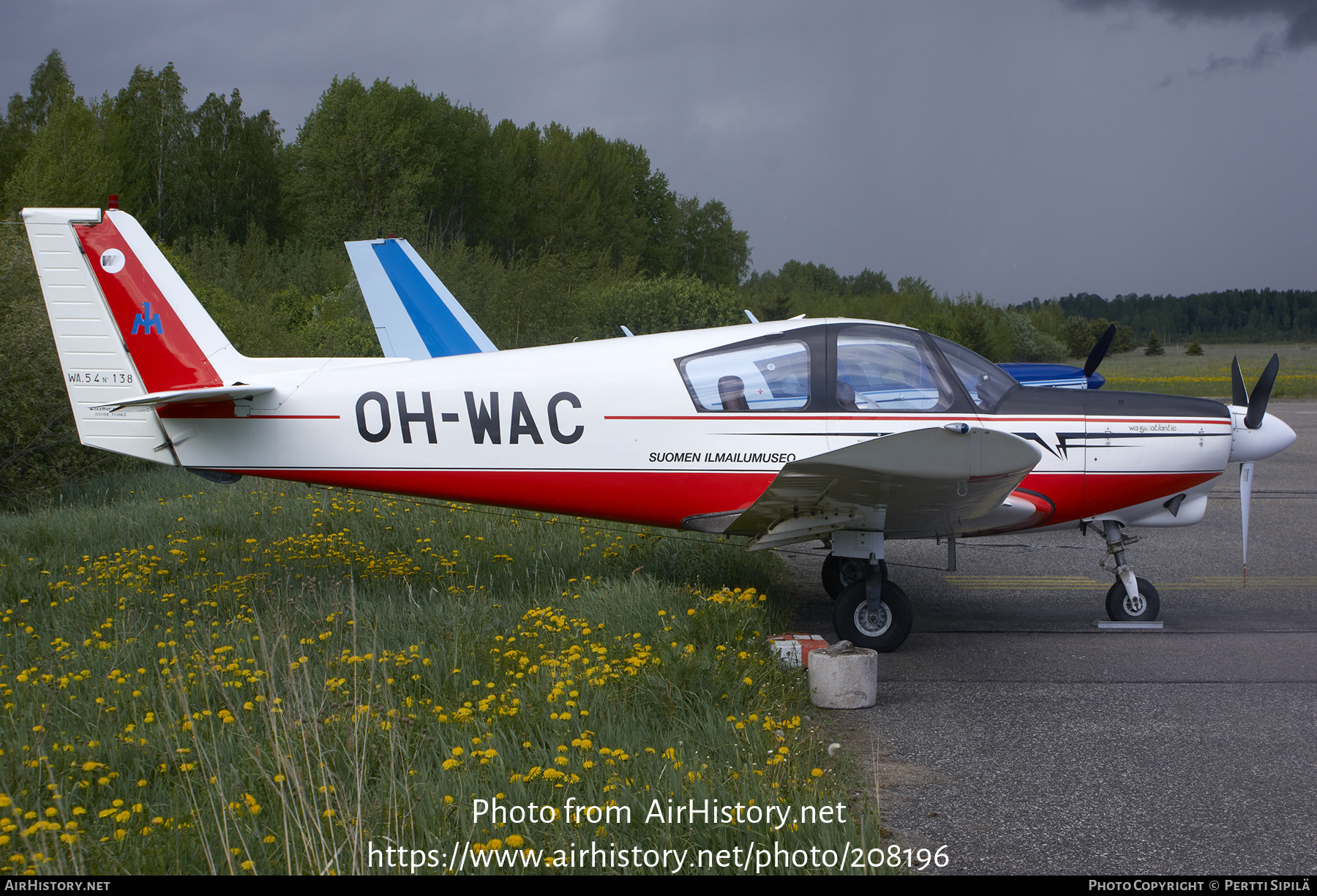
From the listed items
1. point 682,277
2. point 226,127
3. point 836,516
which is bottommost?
point 836,516

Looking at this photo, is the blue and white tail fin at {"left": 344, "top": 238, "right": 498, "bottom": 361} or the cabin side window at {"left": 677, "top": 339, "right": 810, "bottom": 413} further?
the blue and white tail fin at {"left": 344, "top": 238, "right": 498, "bottom": 361}

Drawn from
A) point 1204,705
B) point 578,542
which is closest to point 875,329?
point 1204,705

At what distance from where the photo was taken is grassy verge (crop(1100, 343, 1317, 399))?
32.8m

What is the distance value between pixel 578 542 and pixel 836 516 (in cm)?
281

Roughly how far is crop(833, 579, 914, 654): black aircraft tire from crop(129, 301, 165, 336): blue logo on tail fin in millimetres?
4753

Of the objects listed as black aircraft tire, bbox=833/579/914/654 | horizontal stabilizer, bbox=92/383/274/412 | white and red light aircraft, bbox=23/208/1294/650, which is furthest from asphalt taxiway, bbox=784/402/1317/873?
horizontal stabilizer, bbox=92/383/274/412

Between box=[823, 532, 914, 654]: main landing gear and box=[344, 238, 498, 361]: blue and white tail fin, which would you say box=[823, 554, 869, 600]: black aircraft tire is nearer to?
box=[823, 532, 914, 654]: main landing gear

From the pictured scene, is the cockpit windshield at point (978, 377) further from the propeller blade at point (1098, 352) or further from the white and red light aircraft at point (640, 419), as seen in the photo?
the propeller blade at point (1098, 352)

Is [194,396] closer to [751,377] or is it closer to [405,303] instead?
[751,377]

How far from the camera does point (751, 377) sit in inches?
219

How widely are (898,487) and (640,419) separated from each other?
1634 mm

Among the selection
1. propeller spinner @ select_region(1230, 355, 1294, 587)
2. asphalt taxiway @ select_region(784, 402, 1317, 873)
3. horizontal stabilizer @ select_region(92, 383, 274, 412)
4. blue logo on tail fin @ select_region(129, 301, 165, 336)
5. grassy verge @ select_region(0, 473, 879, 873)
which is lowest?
asphalt taxiway @ select_region(784, 402, 1317, 873)

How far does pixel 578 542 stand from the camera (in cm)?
770
